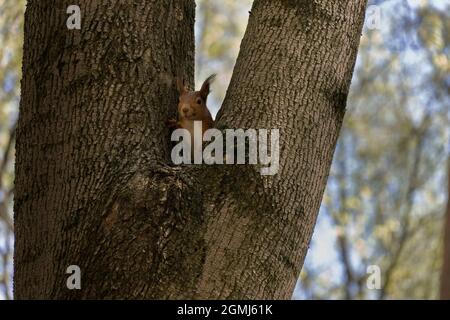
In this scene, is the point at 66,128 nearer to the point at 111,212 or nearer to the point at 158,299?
the point at 111,212

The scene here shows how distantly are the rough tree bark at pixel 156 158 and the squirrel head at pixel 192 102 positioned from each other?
0.15m

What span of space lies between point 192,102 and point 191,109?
0.07 metres

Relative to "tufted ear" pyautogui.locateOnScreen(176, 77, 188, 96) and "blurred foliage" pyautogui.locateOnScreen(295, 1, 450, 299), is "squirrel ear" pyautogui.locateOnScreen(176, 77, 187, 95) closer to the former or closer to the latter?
"tufted ear" pyautogui.locateOnScreen(176, 77, 188, 96)

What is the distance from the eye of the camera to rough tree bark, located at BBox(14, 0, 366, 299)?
3262mm

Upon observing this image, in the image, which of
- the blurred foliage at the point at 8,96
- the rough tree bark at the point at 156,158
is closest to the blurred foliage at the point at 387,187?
the blurred foliage at the point at 8,96

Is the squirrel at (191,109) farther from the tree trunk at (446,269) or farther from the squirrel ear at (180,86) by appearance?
the tree trunk at (446,269)

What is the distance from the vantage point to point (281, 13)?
383 centimetres

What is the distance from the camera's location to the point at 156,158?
364cm

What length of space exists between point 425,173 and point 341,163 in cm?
145

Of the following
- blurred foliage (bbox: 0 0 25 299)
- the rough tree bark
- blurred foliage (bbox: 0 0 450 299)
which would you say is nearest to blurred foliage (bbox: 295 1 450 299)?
blurred foliage (bbox: 0 0 450 299)

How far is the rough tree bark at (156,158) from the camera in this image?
128 inches

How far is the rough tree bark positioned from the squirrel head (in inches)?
5.8

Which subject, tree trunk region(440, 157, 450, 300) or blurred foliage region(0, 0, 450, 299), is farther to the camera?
blurred foliage region(0, 0, 450, 299)
